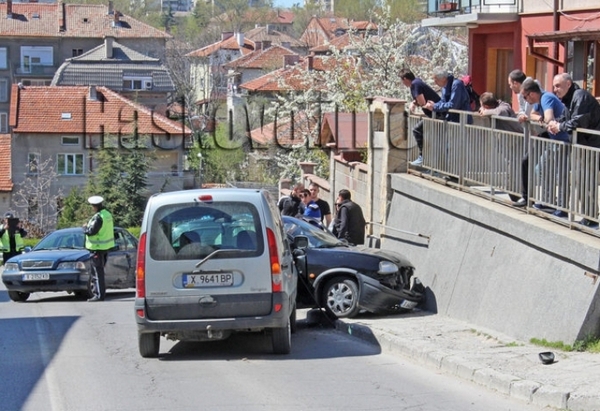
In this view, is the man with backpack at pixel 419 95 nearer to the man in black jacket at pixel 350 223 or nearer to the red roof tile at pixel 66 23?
the man in black jacket at pixel 350 223

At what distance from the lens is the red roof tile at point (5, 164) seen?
6156 centimetres

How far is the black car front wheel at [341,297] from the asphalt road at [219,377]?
39 centimetres

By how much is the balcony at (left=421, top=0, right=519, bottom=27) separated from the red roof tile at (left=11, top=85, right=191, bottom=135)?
3522 cm

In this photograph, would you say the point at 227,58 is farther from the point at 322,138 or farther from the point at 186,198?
the point at 186,198

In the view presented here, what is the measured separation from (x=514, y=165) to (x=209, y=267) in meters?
4.29

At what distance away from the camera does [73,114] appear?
212ft

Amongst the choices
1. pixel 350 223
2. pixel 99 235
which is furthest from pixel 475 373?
pixel 99 235

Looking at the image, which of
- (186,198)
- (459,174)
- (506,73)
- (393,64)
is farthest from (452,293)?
(393,64)

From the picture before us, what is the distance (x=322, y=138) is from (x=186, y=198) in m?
18.2

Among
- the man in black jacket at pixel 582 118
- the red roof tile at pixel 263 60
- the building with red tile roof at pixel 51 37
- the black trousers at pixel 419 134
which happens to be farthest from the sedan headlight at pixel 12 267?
the building with red tile roof at pixel 51 37

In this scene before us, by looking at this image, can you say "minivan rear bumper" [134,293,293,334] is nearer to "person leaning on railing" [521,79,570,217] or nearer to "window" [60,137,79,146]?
"person leaning on railing" [521,79,570,217]

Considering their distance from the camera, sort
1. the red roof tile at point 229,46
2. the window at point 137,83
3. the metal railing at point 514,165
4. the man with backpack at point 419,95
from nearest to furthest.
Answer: the metal railing at point 514,165, the man with backpack at point 419,95, the window at point 137,83, the red roof tile at point 229,46

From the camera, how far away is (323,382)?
927cm

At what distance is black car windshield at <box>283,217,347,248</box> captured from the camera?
14242 mm
